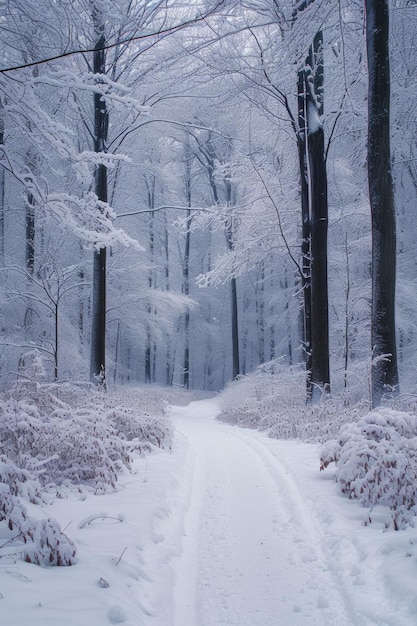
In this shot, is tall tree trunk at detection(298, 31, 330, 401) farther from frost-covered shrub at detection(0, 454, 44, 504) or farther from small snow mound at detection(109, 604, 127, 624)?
small snow mound at detection(109, 604, 127, 624)

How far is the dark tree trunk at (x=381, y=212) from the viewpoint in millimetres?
6484

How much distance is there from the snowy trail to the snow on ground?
10 mm

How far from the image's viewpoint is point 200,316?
37781mm

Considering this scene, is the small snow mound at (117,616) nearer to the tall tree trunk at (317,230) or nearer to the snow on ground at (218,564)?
the snow on ground at (218,564)

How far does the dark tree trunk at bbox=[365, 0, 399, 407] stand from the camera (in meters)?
6.48

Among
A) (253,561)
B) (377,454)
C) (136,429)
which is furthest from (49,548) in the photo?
(136,429)

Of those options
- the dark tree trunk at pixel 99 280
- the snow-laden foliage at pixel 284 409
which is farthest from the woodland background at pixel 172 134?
the snow-laden foliage at pixel 284 409

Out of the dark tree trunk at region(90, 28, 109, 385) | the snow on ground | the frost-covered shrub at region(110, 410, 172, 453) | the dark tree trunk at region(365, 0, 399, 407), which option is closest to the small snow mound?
the snow on ground

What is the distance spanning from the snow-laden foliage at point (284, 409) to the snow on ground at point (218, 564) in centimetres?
282

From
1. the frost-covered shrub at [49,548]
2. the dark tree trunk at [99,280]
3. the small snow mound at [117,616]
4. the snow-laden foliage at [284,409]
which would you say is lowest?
the snow-laden foliage at [284,409]

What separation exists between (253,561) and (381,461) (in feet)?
5.76

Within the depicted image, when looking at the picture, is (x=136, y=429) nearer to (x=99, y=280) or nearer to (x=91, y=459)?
(x=91, y=459)

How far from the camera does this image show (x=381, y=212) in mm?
6590

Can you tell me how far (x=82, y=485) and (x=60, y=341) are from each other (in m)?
11.1
